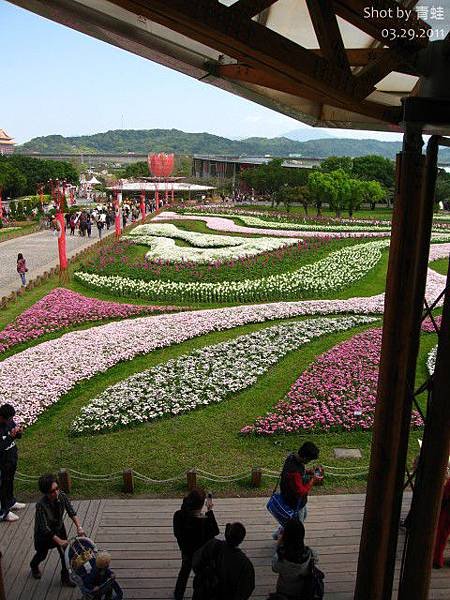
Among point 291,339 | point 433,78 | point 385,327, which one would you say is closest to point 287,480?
point 385,327

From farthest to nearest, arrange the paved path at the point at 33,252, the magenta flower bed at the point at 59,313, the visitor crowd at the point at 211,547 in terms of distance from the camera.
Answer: the paved path at the point at 33,252 < the magenta flower bed at the point at 59,313 < the visitor crowd at the point at 211,547

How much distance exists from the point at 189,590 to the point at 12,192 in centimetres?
7000

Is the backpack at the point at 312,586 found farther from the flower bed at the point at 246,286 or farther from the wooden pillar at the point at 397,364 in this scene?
the flower bed at the point at 246,286

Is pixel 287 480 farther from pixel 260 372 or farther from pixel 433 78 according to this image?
pixel 260 372

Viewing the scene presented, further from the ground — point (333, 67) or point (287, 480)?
point (333, 67)

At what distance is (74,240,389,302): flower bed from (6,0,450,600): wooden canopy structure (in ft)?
43.4

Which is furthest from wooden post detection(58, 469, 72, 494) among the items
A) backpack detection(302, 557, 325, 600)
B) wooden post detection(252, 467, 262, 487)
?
backpack detection(302, 557, 325, 600)

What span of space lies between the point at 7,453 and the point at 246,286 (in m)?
13.1

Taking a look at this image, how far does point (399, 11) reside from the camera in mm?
3246

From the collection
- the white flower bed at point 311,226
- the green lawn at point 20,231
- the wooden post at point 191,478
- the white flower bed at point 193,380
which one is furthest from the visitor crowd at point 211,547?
the white flower bed at point 311,226

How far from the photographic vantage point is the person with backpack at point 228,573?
401 cm

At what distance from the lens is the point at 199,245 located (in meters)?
27.7

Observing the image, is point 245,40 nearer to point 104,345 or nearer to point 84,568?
point 84,568

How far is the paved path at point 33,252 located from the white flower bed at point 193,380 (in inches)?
374
